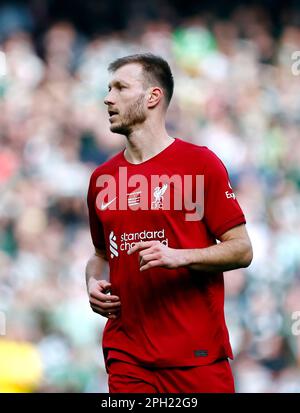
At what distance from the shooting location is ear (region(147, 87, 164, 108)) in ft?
14.3

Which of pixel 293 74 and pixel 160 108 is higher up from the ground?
pixel 293 74

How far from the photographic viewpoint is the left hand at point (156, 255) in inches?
146

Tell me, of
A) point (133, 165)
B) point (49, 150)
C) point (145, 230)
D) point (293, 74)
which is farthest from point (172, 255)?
point (293, 74)

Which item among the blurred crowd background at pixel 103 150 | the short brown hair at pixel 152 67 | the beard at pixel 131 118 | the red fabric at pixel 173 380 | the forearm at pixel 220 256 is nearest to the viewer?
the forearm at pixel 220 256

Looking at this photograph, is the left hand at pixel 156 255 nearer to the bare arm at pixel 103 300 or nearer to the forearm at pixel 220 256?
the forearm at pixel 220 256

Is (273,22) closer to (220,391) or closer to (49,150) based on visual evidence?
(49,150)

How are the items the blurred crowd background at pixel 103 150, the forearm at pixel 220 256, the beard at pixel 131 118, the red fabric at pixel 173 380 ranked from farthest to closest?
the blurred crowd background at pixel 103 150, the beard at pixel 131 118, the red fabric at pixel 173 380, the forearm at pixel 220 256

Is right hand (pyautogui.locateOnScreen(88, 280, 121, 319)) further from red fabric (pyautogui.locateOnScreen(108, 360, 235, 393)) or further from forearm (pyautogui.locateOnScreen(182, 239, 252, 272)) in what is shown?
forearm (pyautogui.locateOnScreen(182, 239, 252, 272))

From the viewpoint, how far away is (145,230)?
4113mm

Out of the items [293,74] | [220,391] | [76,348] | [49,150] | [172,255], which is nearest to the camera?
[172,255]

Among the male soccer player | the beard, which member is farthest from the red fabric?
the beard

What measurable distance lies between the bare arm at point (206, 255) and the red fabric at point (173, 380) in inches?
18.5

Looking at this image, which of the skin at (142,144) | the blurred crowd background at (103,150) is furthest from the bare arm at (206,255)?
the blurred crowd background at (103,150)

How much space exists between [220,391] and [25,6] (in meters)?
6.17
